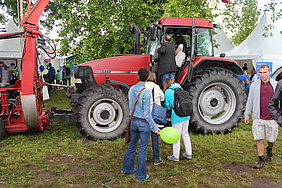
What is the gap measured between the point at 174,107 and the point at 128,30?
5.86m

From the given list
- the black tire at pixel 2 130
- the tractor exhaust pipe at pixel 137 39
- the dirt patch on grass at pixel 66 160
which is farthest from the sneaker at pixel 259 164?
the black tire at pixel 2 130

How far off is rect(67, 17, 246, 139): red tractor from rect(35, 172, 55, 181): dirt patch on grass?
5.28 feet

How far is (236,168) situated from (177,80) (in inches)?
99.8

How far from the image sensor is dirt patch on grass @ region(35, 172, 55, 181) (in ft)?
12.3

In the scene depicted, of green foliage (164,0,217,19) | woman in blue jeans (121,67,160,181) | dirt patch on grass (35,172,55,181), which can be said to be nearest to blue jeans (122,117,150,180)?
woman in blue jeans (121,67,160,181)

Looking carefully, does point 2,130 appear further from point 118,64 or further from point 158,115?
point 158,115

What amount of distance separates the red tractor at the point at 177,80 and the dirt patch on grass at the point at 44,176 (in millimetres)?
1609

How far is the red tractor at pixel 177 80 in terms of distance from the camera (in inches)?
219

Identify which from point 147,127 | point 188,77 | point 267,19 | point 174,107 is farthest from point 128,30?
point 267,19

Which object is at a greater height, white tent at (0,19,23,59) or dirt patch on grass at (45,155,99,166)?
white tent at (0,19,23,59)

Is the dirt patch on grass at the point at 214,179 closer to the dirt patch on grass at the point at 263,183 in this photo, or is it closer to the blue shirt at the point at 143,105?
the dirt patch on grass at the point at 263,183

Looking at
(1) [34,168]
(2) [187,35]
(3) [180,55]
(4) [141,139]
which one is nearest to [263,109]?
(4) [141,139]

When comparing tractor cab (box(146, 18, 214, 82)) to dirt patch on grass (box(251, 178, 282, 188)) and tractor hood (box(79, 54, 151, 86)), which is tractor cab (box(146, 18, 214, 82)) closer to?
tractor hood (box(79, 54, 151, 86))

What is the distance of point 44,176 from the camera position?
3.86 metres
